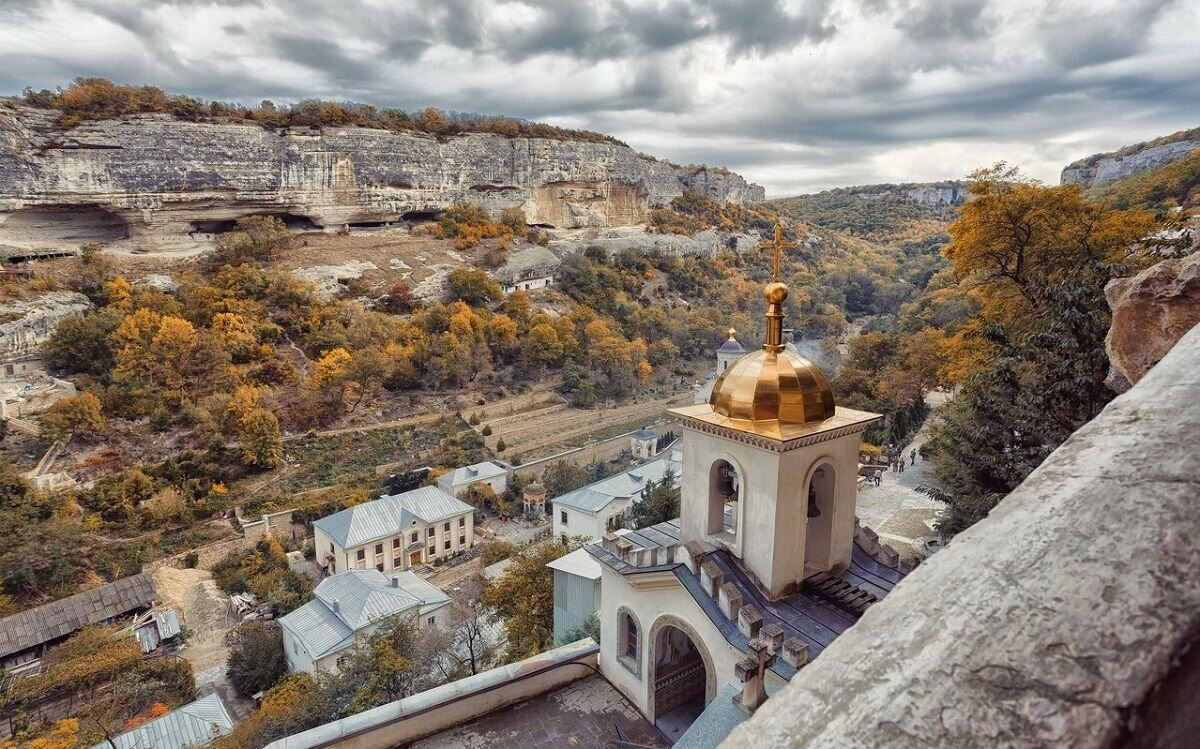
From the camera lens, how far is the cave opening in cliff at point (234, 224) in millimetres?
38062

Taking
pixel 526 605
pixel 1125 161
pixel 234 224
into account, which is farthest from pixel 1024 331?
pixel 1125 161

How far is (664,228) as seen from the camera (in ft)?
203

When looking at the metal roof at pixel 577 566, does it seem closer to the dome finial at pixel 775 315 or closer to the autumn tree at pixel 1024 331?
the autumn tree at pixel 1024 331

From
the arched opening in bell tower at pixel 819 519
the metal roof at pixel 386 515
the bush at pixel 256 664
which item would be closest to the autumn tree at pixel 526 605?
the arched opening in bell tower at pixel 819 519

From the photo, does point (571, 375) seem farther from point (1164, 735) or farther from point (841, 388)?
point (1164, 735)

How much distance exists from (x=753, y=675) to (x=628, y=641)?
2.25 metres

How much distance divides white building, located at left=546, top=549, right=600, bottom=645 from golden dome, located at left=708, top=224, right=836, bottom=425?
747 centimetres

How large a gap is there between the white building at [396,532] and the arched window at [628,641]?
1556cm

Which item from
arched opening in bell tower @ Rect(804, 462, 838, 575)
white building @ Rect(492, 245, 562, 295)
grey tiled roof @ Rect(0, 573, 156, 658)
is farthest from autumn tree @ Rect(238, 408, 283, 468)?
arched opening in bell tower @ Rect(804, 462, 838, 575)

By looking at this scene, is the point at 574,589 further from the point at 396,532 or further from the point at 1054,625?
the point at 1054,625

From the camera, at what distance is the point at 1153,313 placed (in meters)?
4.73

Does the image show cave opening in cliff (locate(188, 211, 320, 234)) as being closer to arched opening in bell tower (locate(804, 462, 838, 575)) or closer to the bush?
the bush

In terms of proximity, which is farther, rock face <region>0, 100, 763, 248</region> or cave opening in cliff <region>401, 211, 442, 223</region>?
cave opening in cliff <region>401, 211, 442, 223</region>

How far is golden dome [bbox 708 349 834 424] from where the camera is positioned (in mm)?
5594
